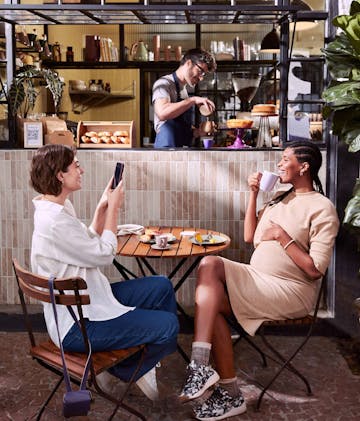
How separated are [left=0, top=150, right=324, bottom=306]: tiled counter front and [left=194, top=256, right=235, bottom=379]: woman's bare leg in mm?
1277

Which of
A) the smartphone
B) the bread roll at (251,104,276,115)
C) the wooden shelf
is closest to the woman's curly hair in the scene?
the smartphone

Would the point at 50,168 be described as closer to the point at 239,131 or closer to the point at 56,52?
the point at 239,131

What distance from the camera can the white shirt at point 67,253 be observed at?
102 inches

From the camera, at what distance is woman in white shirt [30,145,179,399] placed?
262 cm

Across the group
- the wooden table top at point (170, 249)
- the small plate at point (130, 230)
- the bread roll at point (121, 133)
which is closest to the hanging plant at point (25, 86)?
the bread roll at point (121, 133)

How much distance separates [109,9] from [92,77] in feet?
18.6

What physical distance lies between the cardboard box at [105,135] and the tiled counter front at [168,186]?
0.37 feet

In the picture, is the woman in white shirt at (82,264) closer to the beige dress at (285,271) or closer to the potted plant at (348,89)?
the beige dress at (285,271)

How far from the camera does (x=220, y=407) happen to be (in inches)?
117

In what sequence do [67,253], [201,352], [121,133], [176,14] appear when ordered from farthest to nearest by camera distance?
[121,133], [176,14], [201,352], [67,253]

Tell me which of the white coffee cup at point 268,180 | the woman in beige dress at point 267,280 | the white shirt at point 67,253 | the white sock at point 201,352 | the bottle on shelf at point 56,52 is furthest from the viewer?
the bottle on shelf at point 56,52

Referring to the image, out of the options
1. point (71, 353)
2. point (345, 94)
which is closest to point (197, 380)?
point (71, 353)

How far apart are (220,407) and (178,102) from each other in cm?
225

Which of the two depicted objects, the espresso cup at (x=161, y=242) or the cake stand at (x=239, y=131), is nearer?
the espresso cup at (x=161, y=242)
